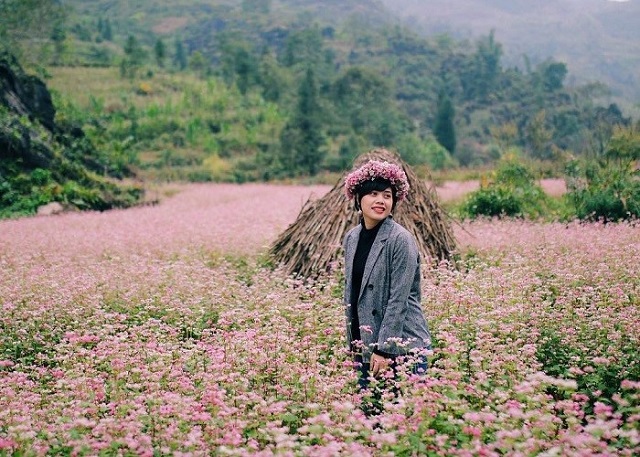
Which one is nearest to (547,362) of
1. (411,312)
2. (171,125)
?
(411,312)

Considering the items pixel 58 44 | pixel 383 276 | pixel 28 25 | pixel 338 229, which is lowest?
pixel 338 229

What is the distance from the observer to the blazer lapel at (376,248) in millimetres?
Answer: 4160

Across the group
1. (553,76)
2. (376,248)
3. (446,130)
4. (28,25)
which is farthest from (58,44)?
(553,76)

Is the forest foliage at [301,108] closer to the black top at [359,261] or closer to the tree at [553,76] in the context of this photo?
the tree at [553,76]

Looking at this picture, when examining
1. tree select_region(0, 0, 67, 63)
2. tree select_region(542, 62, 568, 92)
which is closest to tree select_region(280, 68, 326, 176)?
tree select_region(0, 0, 67, 63)

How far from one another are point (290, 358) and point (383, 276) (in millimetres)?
1010

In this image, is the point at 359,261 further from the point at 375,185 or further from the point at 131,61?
the point at 131,61

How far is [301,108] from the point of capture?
3859cm

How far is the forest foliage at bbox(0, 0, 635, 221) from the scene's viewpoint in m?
36.8

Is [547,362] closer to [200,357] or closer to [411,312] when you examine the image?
[411,312]

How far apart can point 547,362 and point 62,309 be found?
4.81 m

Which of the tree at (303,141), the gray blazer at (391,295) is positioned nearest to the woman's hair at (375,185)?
the gray blazer at (391,295)

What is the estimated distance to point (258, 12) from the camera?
186375 mm

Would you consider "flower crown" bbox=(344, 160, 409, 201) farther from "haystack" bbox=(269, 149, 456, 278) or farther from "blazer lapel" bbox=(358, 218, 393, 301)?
"haystack" bbox=(269, 149, 456, 278)
